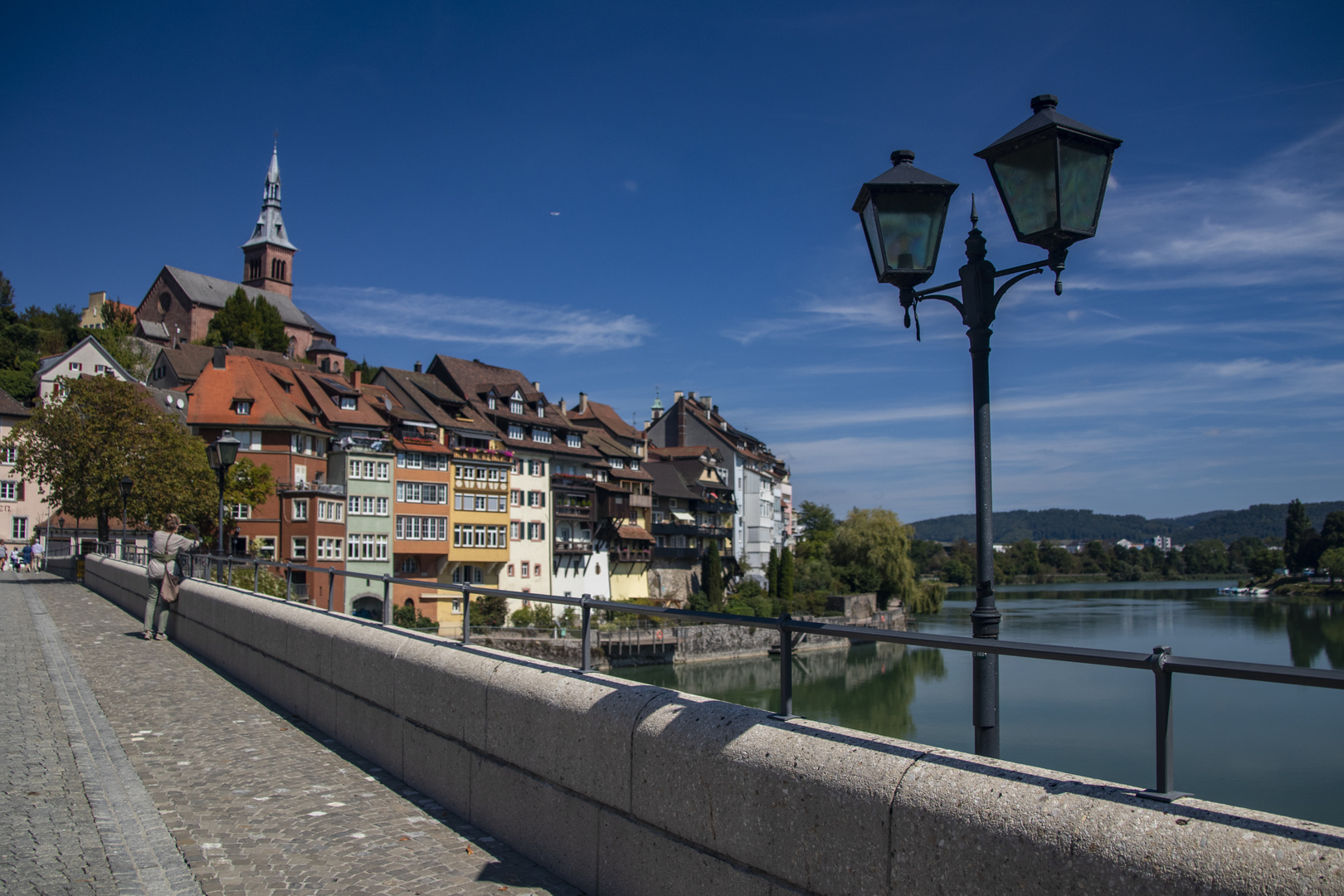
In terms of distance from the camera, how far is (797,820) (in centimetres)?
361

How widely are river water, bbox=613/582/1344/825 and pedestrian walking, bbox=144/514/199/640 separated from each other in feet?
30.5

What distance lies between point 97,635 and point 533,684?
44.1 ft

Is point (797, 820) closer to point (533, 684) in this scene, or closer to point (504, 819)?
point (533, 684)

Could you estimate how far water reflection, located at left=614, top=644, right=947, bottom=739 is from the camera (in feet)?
122

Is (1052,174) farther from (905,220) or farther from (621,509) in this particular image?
(621,509)

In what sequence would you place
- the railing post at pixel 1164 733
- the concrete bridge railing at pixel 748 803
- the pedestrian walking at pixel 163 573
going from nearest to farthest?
the concrete bridge railing at pixel 748 803, the railing post at pixel 1164 733, the pedestrian walking at pixel 163 573

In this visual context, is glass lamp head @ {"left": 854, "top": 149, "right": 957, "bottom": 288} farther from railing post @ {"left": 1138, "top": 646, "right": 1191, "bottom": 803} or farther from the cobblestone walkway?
the cobblestone walkway

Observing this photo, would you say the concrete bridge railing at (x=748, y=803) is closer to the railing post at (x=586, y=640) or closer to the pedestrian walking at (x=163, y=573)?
the railing post at (x=586, y=640)

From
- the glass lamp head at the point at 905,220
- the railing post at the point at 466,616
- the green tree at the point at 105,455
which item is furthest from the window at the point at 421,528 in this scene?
the glass lamp head at the point at 905,220

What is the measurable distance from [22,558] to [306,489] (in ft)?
44.1

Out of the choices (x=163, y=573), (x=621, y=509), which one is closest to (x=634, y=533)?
(x=621, y=509)

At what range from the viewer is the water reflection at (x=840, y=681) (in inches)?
1465

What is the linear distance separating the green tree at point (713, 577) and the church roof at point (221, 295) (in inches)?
2048

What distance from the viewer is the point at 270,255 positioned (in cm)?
12262
